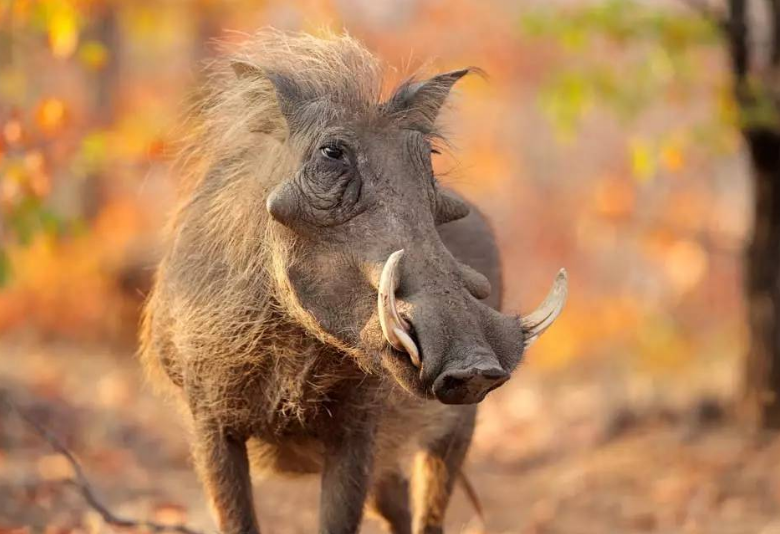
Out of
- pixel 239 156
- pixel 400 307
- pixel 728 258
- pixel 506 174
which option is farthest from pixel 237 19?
pixel 400 307

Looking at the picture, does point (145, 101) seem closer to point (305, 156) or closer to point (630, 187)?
point (630, 187)

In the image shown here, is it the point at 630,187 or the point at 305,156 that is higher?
the point at 305,156

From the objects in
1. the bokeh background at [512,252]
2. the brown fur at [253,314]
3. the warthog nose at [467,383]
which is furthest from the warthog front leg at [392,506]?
the warthog nose at [467,383]

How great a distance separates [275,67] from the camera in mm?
4090

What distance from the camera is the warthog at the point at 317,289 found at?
3281mm

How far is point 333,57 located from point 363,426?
124 cm

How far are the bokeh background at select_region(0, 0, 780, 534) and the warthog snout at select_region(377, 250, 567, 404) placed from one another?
79 cm

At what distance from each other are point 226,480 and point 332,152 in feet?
4.03

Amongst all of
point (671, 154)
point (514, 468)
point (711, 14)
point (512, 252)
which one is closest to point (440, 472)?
point (671, 154)

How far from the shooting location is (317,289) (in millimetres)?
3570

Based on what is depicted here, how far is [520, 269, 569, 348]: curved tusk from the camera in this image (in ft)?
11.2

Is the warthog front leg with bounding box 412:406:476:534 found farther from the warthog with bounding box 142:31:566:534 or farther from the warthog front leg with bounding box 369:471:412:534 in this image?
the warthog with bounding box 142:31:566:534

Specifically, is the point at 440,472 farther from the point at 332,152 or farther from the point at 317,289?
the point at 332,152

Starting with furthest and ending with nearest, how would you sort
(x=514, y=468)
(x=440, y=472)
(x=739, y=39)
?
(x=514, y=468) → (x=739, y=39) → (x=440, y=472)
